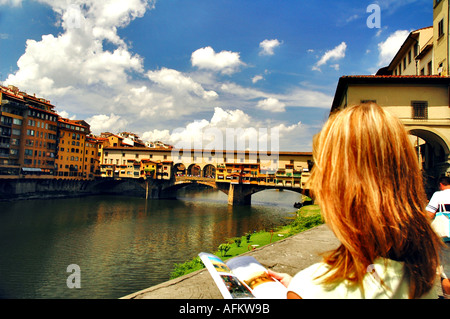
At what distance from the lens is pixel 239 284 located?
1.30 m

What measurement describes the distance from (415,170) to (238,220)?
2766 cm

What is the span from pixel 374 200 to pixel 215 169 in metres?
48.5

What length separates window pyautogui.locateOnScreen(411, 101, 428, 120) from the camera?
17.7 meters

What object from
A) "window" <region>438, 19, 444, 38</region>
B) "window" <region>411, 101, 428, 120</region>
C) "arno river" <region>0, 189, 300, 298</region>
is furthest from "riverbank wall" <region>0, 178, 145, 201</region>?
"window" <region>438, 19, 444, 38</region>

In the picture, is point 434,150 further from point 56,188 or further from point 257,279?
point 56,188

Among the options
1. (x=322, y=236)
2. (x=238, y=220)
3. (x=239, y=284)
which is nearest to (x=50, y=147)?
(x=238, y=220)

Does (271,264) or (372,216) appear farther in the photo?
(271,264)

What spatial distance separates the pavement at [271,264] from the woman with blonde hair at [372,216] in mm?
156

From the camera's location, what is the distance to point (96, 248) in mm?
15484

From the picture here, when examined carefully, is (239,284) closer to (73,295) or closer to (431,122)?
(73,295)

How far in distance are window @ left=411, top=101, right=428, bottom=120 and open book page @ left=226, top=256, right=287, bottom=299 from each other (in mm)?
20866

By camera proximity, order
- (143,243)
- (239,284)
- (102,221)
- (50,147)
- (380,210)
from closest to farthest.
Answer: (380,210)
(239,284)
(143,243)
(102,221)
(50,147)

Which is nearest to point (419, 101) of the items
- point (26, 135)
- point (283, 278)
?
point (283, 278)

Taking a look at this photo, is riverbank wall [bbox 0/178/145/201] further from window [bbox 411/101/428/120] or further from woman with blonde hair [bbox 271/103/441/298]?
window [bbox 411/101/428/120]
